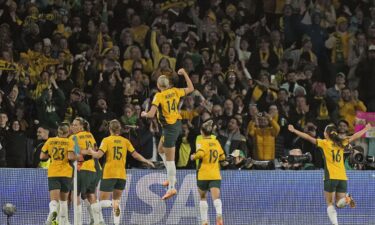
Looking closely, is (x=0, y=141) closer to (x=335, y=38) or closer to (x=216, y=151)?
(x=216, y=151)

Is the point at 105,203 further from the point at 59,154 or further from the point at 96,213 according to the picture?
the point at 59,154

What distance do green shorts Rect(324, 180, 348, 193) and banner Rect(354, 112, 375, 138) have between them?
495 centimetres

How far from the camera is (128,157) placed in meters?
29.8

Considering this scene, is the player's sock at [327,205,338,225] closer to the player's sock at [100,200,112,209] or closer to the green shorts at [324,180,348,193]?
the green shorts at [324,180,348,193]

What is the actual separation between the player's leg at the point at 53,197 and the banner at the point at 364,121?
882 cm

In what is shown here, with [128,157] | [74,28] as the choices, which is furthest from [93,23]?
[128,157]

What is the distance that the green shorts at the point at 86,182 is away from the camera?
26109 millimetres

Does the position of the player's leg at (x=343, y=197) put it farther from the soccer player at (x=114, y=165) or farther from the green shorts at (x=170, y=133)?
the soccer player at (x=114, y=165)

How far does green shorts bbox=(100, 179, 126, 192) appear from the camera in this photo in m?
25.7

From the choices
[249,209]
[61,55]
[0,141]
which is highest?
[61,55]

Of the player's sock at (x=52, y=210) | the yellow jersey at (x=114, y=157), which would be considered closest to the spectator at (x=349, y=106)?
the yellow jersey at (x=114, y=157)

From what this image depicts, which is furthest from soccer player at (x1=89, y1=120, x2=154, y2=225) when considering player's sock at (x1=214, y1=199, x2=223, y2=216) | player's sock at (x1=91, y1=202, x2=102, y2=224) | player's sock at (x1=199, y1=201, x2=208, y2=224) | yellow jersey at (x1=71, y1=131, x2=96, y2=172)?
player's sock at (x1=214, y1=199, x2=223, y2=216)

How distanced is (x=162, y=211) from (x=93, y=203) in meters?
2.50

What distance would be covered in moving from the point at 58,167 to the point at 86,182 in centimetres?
88
